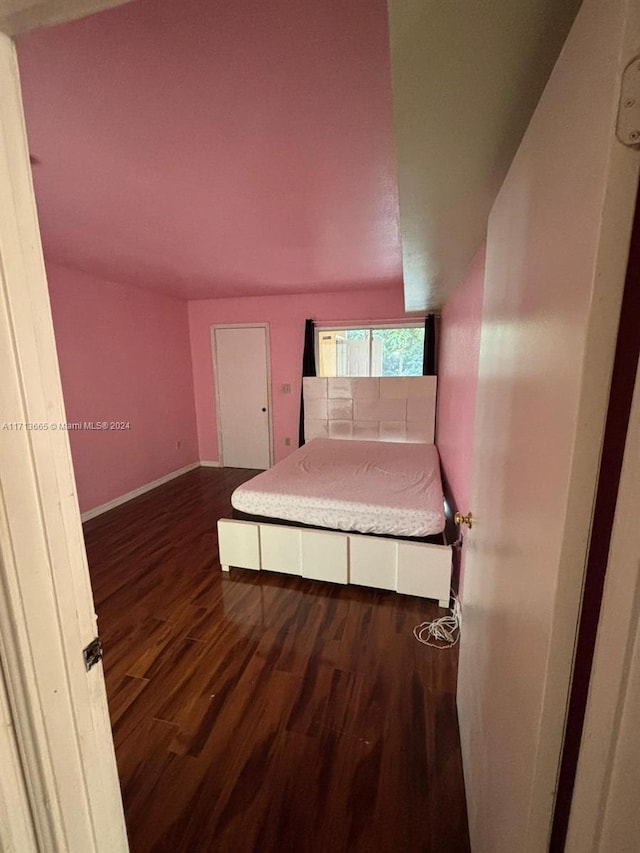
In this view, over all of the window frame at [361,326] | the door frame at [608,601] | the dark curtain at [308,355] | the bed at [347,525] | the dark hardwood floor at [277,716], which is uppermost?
the window frame at [361,326]

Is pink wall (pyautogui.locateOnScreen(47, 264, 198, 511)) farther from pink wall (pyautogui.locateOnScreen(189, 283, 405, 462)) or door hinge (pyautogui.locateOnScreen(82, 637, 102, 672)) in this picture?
door hinge (pyautogui.locateOnScreen(82, 637, 102, 672))

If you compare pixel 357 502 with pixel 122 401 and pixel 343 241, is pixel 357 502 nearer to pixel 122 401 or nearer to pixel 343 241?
Result: pixel 343 241

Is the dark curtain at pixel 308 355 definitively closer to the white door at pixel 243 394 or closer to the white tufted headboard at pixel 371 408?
the white tufted headboard at pixel 371 408

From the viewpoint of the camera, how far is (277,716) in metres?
1.47

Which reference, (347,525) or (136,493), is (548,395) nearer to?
(347,525)

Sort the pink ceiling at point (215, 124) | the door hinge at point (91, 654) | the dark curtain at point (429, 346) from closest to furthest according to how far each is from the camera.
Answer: the door hinge at point (91, 654) → the pink ceiling at point (215, 124) → the dark curtain at point (429, 346)

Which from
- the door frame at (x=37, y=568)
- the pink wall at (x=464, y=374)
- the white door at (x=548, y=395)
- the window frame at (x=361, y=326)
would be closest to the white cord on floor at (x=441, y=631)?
the pink wall at (x=464, y=374)

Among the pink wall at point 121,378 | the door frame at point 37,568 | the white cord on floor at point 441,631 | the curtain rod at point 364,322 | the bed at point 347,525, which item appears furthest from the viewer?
the curtain rod at point 364,322

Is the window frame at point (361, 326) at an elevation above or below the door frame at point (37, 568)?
above

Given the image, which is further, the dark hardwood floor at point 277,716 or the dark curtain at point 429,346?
the dark curtain at point 429,346

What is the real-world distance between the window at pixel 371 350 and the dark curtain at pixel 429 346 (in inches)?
6.1

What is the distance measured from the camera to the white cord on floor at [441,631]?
185 cm

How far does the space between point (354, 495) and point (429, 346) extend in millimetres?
2503

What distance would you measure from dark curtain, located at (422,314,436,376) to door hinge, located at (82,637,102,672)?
3986mm
